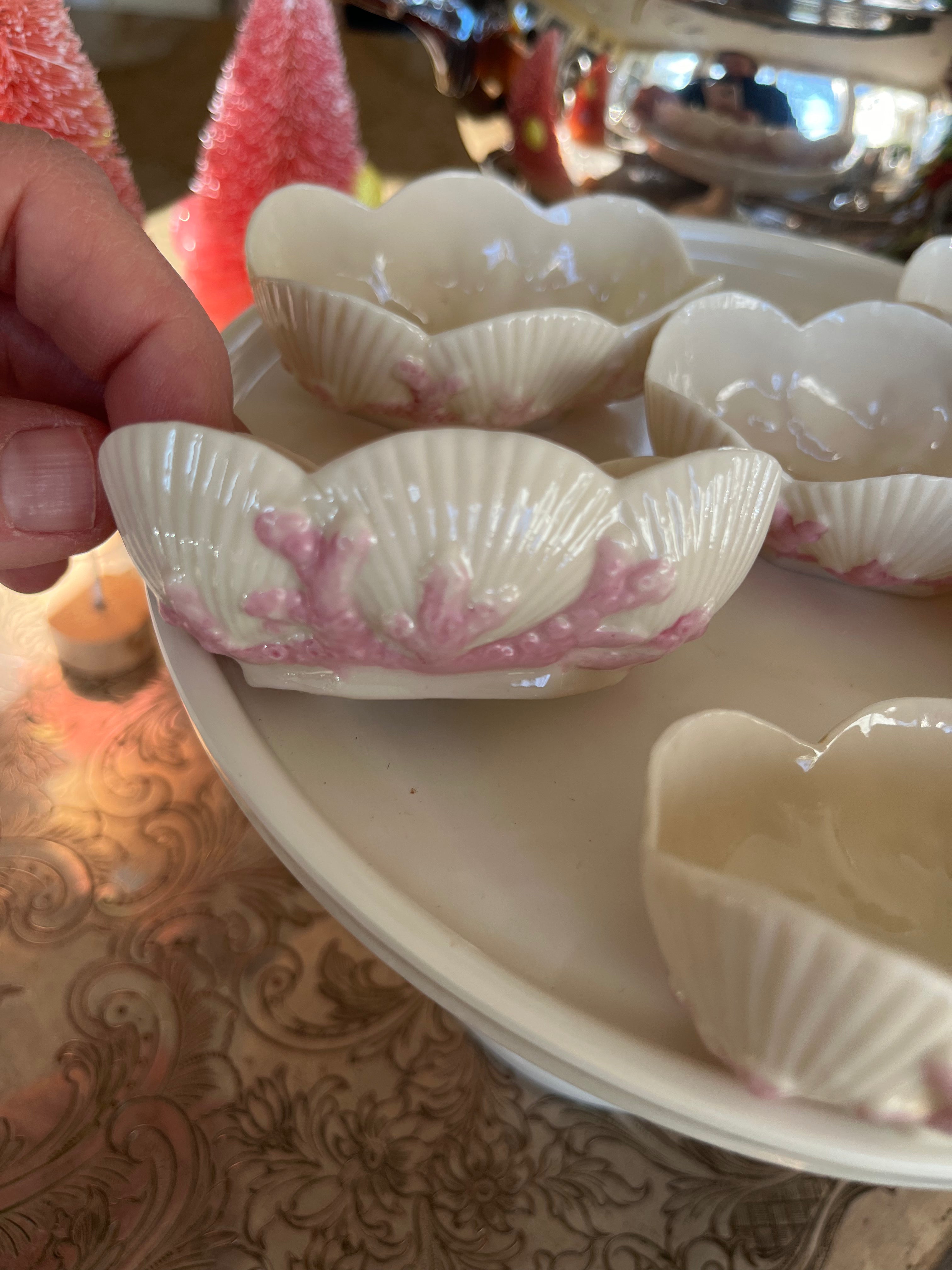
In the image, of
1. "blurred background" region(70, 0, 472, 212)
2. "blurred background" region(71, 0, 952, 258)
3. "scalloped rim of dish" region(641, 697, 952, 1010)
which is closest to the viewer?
"scalloped rim of dish" region(641, 697, 952, 1010)

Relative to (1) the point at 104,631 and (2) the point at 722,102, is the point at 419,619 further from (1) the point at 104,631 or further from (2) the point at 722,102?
(2) the point at 722,102

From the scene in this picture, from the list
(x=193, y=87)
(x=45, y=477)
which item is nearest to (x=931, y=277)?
(x=45, y=477)

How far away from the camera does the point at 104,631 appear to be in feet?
0.91

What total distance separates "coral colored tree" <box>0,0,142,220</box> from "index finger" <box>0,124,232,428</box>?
64 millimetres

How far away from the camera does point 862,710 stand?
7.3 inches

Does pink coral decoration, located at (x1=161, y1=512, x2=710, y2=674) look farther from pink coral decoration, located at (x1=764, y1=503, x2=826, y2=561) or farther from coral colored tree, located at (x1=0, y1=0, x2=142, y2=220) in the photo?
coral colored tree, located at (x1=0, y1=0, x2=142, y2=220)

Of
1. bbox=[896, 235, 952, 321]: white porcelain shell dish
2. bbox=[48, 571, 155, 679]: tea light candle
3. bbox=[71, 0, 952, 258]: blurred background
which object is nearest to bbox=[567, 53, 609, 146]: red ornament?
bbox=[71, 0, 952, 258]: blurred background

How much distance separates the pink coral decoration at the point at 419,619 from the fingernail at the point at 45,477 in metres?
0.04

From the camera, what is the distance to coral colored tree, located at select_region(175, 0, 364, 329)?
357mm

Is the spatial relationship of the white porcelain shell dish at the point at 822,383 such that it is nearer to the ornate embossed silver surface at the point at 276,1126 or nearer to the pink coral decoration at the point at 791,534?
the pink coral decoration at the point at 791,534

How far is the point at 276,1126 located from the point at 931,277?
29cm

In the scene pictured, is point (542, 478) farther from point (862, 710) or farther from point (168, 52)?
point (168, 52)

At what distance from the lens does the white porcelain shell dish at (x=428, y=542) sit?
15 cm

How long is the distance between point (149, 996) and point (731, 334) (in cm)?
23
